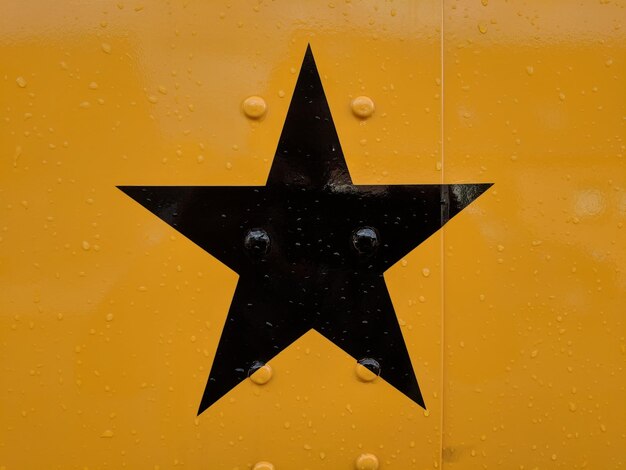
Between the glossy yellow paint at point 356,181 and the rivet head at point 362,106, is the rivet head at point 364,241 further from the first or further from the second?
the rivet head at point 362,106

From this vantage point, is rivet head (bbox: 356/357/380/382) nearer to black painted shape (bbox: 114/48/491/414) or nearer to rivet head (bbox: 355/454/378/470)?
black painted shape (bbox: 114/48/491/414)

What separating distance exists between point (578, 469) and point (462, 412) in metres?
0.32

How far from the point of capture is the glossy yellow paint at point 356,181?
3.33ft

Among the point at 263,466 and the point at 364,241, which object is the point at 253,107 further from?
the point at 263,466

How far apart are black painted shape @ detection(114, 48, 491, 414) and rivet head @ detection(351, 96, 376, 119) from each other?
0.05 meters

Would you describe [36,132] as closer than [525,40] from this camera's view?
Yes

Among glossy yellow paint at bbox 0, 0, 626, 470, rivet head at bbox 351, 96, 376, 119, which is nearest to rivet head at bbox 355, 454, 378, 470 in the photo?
glossy yellow paint at bbox 0, 0, 626, 470

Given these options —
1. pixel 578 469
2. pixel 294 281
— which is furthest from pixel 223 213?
pixel 578 469

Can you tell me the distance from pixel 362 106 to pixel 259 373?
0.57 m

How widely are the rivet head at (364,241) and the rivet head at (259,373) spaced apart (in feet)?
0.99

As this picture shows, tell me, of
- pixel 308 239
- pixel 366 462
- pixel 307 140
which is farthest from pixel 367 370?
pixel 307 140

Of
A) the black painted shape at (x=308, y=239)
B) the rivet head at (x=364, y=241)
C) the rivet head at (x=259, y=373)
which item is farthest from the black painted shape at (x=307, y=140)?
the rivet head at (x=259, y=373)

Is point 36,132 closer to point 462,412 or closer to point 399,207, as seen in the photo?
point 399,207

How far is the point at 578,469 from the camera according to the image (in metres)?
1.19
